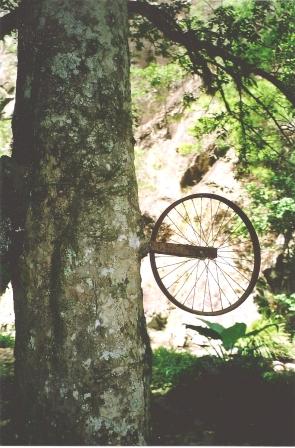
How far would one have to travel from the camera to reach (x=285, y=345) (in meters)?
6.57

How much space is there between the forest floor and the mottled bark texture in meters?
1.03

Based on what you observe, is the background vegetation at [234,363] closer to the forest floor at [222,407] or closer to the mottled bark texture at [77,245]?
the forest floor at [222,407]

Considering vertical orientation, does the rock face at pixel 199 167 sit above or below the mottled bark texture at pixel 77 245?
above

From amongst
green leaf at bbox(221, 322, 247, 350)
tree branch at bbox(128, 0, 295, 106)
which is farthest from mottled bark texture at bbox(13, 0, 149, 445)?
green leaf at bbox(221, 322, 247, 350)

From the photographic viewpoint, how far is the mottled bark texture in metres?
1.94

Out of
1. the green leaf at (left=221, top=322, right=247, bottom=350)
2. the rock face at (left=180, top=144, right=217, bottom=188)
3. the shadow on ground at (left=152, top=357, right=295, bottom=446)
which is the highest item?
the rock face at (left=180, top=144, right=217, bottom=188)

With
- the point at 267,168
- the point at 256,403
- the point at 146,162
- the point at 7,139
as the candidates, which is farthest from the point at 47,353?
the point at 7,139

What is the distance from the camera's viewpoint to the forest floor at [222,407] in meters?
3.14

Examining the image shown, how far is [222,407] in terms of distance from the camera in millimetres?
3547

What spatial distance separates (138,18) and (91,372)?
428 centimetres

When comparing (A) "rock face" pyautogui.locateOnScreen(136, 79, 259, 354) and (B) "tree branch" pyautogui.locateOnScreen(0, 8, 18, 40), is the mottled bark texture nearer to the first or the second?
(B) "tree branch" pyautogui.locateOnScreen(0, 8, 18, 40)

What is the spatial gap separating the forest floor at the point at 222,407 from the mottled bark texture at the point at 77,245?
103 centimetres

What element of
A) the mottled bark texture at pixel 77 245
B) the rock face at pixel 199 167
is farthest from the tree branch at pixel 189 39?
the rock face at pixel 199 167

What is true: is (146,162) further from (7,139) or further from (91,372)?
(91,372)
